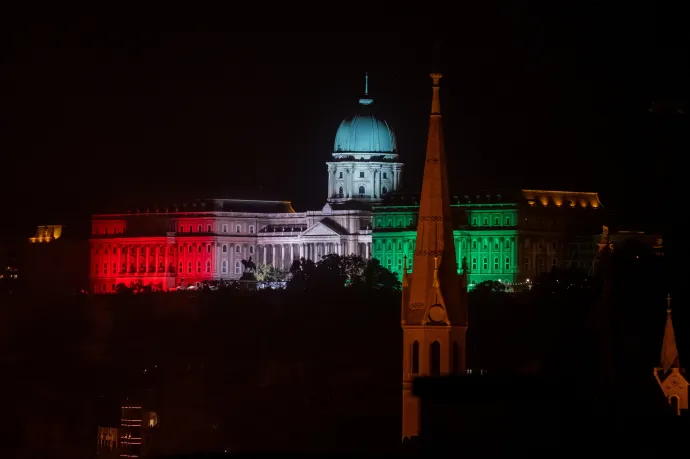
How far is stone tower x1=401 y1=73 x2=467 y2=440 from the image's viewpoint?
37.6m

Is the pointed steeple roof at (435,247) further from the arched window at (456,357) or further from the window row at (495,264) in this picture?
the window row at (495,264)

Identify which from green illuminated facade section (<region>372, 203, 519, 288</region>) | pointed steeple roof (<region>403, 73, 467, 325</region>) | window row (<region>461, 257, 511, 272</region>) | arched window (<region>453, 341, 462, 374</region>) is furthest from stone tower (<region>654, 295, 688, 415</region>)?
green illuminated facade section (<region>372, 203, 519, 288</region>)

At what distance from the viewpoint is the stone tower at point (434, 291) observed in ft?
123

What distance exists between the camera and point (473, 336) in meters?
114

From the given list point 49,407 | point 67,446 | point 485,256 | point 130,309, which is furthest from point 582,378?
point 485,256

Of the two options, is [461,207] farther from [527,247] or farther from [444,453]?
[444,453]

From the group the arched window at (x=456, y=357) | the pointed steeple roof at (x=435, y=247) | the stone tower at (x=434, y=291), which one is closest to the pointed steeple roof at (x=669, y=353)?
the stone tower at (x=434, y=291)

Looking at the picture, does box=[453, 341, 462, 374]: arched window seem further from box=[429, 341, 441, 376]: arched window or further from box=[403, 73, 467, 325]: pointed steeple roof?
box=[403, 73, 467, 325]: pointed steeple roof

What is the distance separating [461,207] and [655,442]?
169339mm

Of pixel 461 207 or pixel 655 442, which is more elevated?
pixel 461 207

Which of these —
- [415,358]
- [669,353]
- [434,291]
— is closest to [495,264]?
[669,353]

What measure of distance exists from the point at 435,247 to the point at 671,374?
26.4 feet

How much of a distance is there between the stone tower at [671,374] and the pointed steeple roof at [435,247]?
19.8 ft

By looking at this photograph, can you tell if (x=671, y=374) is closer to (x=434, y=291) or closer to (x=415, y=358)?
(x=434, y=291)
